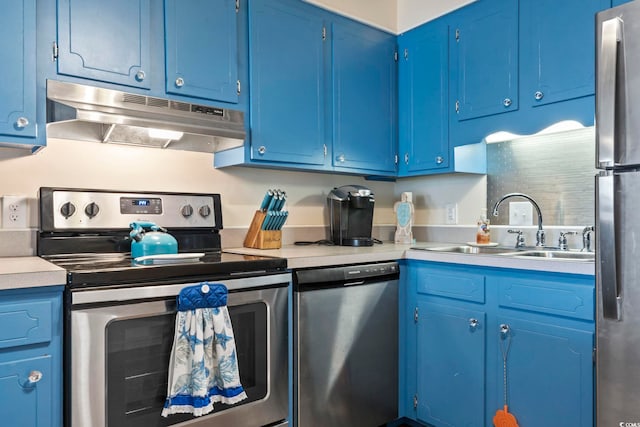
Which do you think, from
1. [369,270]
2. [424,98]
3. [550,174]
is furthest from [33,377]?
[550,174]

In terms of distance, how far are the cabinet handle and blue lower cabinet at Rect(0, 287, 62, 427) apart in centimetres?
165

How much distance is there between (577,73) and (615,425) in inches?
56.7

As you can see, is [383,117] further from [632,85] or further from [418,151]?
[632,85]

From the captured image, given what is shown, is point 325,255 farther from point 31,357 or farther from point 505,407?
point 31,357

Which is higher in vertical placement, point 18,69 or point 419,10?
point 419,10

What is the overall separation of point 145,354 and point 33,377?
307 mm

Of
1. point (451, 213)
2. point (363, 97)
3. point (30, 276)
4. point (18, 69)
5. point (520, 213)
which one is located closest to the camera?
point (30, 276)

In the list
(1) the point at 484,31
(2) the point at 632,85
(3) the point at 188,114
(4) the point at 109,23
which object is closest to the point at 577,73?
(1) the point at 484,31

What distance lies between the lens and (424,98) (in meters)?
2.67

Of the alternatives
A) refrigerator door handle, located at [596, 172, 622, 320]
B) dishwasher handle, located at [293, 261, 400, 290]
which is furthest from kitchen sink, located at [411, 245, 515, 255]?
refrigerator door handle, located at [596, 172, 622, 320]

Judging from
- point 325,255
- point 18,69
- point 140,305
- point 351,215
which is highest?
point 18,69

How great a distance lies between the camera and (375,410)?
2.15 metres

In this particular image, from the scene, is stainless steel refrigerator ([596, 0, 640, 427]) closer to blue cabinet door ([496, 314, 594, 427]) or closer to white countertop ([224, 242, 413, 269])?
blue cabinet door ([496, 314, 594, 427])

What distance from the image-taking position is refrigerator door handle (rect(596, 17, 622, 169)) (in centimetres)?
131
